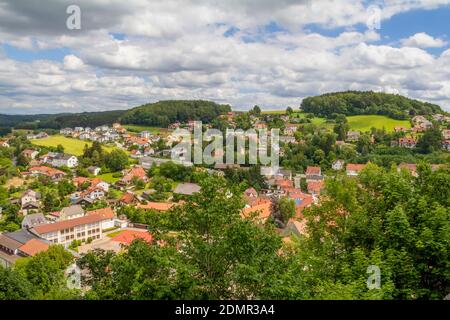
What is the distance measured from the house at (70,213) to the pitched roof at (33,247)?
9816 mm

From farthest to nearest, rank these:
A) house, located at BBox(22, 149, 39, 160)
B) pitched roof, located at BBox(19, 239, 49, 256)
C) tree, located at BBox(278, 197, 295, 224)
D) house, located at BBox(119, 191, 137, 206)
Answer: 1. house, located at BBox(22, 149, 39, 160)
2. house, located at BBox(119, 191, 137, 206)
3. tree, located at BBox(278, 197, 295, 224)
4. pitched roof, located at BBox(19, 239, 49, 256)

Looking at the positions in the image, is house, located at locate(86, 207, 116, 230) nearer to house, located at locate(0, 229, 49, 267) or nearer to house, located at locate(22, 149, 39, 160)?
house, located at locate(0, 229, 49, 267)

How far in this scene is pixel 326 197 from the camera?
1309 centimetres

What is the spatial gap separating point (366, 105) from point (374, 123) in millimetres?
17310

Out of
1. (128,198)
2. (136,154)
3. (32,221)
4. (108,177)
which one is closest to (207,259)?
(32,221)

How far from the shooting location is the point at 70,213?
40.8 metres

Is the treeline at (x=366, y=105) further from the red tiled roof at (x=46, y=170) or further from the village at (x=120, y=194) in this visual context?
the red tiled roof at (x=46, y=170)

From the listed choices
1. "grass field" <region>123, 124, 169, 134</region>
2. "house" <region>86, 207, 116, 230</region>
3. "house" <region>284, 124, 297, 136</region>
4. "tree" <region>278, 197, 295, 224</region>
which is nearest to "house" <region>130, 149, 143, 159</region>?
"grass field" <region>123, 124, 169, 134</region>

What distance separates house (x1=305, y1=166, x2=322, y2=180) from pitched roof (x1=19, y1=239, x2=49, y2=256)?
4261 cm

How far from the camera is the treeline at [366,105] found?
99.2 metres

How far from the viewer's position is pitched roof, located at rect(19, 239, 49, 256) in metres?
28.6

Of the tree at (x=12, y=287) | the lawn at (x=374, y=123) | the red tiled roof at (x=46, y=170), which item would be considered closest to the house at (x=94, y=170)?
the red tiled roof at (x=46, y=170)
